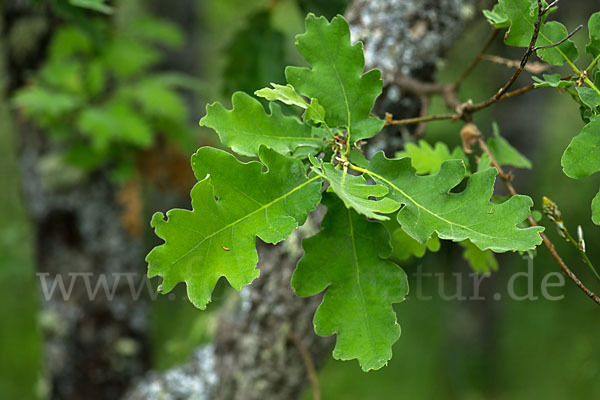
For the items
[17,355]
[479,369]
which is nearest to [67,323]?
[17,355]

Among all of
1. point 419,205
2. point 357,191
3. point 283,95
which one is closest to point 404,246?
point 419,205

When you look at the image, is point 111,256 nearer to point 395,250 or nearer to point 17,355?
point 395,250

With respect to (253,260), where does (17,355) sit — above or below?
below

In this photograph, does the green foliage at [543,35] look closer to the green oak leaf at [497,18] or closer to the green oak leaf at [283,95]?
the green oak leaf at [497,18]

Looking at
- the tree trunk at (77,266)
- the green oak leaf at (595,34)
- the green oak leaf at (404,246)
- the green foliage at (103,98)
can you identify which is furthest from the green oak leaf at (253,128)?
the tree trunk at (77,266)

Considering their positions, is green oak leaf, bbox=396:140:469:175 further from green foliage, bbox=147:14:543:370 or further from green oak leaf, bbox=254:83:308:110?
green oak leaf, bbox=254:83:308:110
